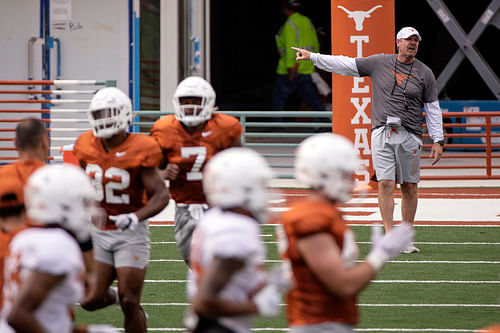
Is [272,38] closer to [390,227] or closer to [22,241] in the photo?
[390,227]

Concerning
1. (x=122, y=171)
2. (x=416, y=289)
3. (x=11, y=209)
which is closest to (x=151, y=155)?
(x=122, y=171)

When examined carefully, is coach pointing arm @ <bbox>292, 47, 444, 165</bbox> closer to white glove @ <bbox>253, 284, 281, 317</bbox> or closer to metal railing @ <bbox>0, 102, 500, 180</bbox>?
metal railing @ <bbox>0, 102, 500, 180</bbox>

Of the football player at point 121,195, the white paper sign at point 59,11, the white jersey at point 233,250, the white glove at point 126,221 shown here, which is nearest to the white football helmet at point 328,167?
the white jersey at point 233,250

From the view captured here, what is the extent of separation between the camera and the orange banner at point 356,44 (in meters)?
13.7

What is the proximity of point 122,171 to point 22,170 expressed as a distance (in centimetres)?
103

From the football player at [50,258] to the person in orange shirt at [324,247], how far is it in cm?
77

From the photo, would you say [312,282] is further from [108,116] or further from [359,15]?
[359,15]

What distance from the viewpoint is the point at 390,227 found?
940 cm

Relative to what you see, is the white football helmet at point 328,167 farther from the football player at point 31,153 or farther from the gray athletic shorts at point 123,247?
the gray athletic shorts at point 123,247

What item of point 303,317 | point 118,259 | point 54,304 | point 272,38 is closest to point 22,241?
point 54,304

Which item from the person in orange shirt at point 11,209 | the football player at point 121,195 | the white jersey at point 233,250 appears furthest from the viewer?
the football player at point 121,195

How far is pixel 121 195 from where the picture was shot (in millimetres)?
5969

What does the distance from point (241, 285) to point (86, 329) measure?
2.23 feet

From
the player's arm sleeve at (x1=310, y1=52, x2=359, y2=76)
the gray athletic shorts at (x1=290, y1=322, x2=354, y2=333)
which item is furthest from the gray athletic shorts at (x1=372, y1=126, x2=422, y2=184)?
the gray athletic shorts at (x1=290, y1=322, x2=354, y2=333)
